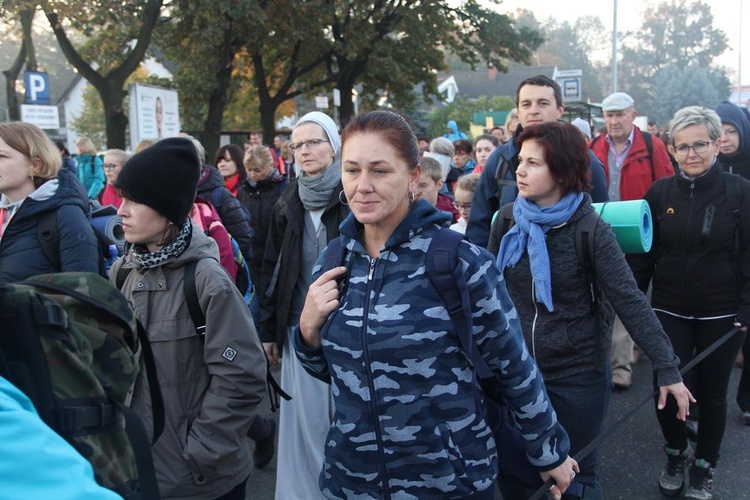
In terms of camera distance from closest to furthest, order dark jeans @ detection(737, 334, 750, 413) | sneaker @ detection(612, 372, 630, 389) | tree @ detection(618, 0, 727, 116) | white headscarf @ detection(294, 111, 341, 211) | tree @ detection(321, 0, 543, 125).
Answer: white headscarf @ detection(294, 111, 341, 211), dark jeans @ detection(737, 334, 750, 413), sneaker @ detection(612, 372, 630, 389), tree @ detection(321, 0, 543, 125), tree @ detection(618, 0, 727, 116)

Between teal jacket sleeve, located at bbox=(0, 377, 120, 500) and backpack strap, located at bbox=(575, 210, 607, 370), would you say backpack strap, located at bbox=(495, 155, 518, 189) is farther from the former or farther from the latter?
teal jacket sleeve, located at bbox=(0, 377, 120, 500)

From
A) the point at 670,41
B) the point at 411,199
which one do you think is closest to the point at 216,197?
the point at 411,199

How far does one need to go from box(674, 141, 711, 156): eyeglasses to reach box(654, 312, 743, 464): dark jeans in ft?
3.20

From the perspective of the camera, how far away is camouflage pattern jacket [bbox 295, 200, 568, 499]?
2.06 metres

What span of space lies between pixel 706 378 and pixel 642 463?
3.42 feet

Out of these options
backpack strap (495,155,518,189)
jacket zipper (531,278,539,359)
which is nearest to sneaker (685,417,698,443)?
backpack strap (495,155,518,189)

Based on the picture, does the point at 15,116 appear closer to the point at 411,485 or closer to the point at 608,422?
the point at 608,422

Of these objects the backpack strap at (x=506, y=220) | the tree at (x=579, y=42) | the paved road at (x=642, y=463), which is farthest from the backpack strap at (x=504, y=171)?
the tree at (x=579, y=42)

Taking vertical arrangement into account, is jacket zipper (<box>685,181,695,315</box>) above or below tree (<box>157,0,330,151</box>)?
below

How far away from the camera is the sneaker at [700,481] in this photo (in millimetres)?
4066

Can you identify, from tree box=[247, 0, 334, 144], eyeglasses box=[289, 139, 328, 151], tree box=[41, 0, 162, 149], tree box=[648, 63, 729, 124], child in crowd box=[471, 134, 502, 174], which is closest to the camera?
eyeglasses box=[289, 139, 328, 151]

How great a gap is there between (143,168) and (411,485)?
1.58m

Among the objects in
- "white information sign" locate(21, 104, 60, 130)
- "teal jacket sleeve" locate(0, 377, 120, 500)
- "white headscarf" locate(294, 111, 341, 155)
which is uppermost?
"white information sign" locate(21, 104, 60, 130)

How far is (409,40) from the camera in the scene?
27.3 meters
